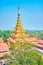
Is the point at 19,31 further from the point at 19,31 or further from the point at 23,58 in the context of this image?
the point at 23,58

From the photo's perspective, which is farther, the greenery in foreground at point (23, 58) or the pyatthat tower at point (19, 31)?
the pyatthat tower at point (19, 31)

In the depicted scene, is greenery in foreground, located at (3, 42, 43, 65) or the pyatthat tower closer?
greenery in foreground, located at (3, 42, 43, 65)

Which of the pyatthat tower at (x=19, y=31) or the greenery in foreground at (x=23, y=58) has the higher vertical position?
the pyatthat tower at (x=19, y=31)

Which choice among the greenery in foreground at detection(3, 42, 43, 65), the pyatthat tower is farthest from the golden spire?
the greenery in foreground at detection(3, 42, 43, 65)

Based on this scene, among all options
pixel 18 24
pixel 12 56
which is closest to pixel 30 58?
pixel 12 56

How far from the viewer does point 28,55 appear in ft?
12.8

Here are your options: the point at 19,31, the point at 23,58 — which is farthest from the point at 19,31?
the point at 23,58

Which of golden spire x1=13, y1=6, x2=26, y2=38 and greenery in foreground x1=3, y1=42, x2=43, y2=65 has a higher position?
golden spire x1=13, y1=6, x2=26, y2=38

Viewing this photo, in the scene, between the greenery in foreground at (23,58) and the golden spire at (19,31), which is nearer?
the greenery in foreground at (23,58)

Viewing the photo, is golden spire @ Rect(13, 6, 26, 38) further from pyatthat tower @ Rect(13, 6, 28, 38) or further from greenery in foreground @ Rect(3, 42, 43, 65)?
greenery in foreground @ Rect(3, 42, 43, 65)

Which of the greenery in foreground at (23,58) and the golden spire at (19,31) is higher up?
the golden spire at (19,31)

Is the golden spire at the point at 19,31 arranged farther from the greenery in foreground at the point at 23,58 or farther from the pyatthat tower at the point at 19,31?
the greenery in foreground at the point at 23,58

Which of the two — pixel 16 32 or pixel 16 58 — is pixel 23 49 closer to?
pixel 16 58

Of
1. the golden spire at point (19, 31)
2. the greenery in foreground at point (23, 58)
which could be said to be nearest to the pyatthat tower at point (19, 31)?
the golden spire at point (19, 31)
